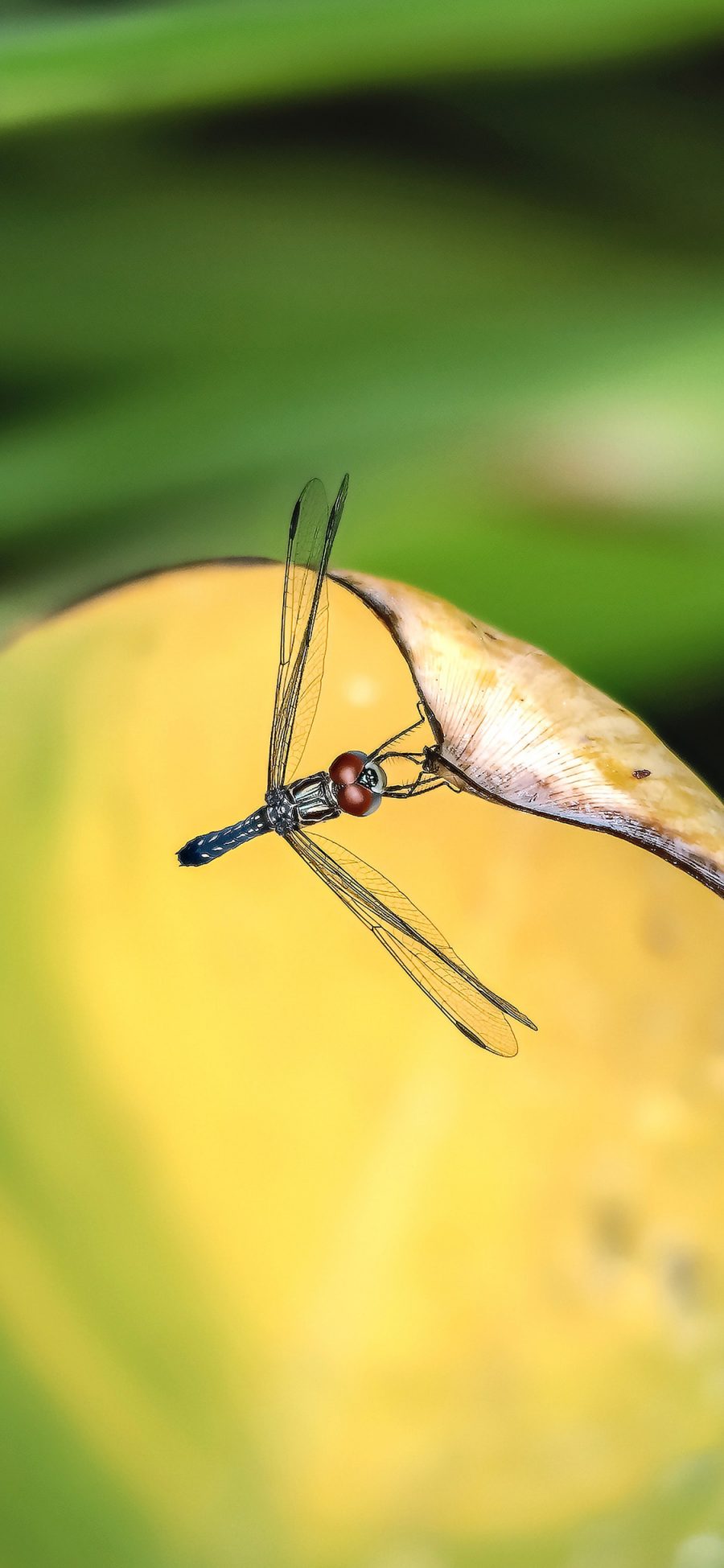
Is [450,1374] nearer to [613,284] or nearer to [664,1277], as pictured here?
[664,1277]

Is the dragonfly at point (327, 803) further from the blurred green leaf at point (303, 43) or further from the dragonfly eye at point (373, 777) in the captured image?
the blurred green leaf at point (303, 43)

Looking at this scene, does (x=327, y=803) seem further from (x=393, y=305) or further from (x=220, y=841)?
(x=393, y=305)

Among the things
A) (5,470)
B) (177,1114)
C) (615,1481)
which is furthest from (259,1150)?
(5,470)

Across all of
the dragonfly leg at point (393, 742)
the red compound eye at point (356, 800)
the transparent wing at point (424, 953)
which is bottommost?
the transparent wing at point (424, 953)

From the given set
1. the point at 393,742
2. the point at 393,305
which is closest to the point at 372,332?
the point at 393,305

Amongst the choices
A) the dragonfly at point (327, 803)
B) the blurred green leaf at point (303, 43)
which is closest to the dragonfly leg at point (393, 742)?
the dragonfly at point (327, 803)

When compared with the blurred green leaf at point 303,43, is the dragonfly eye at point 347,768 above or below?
below
